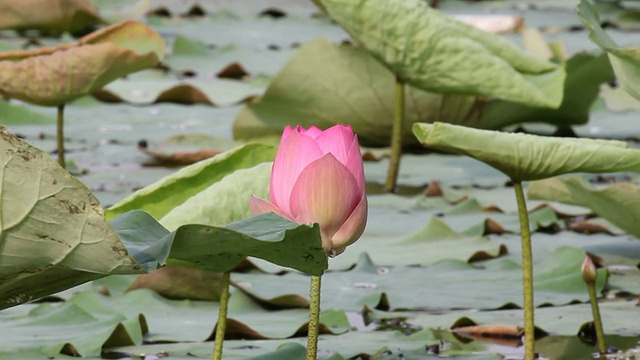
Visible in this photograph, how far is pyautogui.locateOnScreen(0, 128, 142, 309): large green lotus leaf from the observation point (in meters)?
0.74

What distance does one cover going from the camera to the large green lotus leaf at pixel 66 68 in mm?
1870

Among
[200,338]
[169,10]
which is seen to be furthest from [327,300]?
[169,10]

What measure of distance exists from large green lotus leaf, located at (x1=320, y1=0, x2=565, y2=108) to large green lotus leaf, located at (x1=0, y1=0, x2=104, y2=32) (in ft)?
6.24

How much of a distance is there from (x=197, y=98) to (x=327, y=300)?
1470mm

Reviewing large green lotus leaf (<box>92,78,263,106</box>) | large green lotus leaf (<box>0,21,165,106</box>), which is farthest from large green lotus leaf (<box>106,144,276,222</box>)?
large green lotus leaf (<box>92,78,263,106</box>)

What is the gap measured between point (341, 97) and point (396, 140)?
37 centimetres

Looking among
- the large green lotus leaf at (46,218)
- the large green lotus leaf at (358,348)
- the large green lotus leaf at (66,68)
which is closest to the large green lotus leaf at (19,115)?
the large green lotus leaf at (66,68)

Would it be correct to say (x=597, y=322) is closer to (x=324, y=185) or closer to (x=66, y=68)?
(x=324, y=185)

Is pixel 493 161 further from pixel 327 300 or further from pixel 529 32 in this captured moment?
pixel 529 32

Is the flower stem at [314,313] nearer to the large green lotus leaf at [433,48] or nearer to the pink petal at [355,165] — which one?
the pink petal at [355,165]

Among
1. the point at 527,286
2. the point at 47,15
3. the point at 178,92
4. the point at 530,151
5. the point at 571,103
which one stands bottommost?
the point at 47,15

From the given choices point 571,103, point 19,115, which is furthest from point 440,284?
point 19,115

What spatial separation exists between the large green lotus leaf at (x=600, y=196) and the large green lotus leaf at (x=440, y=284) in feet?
0.21

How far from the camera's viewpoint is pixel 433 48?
1958 millimetres
